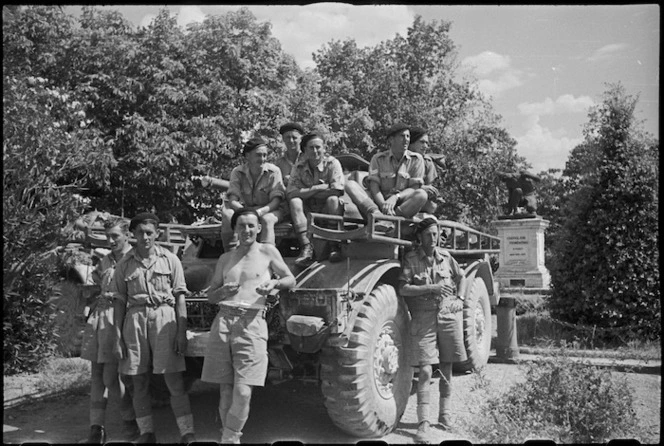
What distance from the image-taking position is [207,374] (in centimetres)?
537

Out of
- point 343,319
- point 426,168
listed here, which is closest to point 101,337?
point 343,319

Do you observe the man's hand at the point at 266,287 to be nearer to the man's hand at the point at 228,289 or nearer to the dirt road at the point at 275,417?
the man's hand at the point at 228,289

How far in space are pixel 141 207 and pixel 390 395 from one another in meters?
9.40

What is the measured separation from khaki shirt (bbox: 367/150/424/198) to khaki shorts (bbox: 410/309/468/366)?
1550 millimetres

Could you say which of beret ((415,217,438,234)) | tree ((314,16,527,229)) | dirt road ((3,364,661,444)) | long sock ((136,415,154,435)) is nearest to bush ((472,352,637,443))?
dirt road ((3,364,661,444))

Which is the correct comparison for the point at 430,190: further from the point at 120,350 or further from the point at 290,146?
the point at 120,350

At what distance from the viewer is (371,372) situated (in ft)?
19.8

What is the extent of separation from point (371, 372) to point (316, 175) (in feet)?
7.15

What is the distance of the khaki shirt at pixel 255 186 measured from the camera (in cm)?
710

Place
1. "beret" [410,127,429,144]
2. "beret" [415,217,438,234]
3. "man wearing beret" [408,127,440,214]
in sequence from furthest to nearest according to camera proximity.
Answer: "beret" [410,127,429,144] < "man wearing beret" [408,127,440,214] < "beret" [415,217,438,234]

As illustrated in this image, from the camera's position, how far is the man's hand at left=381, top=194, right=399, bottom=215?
7.08 metres

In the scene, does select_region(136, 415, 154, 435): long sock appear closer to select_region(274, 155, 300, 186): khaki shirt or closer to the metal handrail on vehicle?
the metal handrail on vehicle

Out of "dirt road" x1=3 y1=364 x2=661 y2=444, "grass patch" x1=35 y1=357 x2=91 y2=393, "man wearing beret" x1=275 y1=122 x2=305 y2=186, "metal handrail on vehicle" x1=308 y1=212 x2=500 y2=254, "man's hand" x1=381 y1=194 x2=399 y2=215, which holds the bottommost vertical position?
"dirt road" x1=3 y1=364 x2=661 y2=444

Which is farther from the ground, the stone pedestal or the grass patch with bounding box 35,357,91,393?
the stone pedestal
